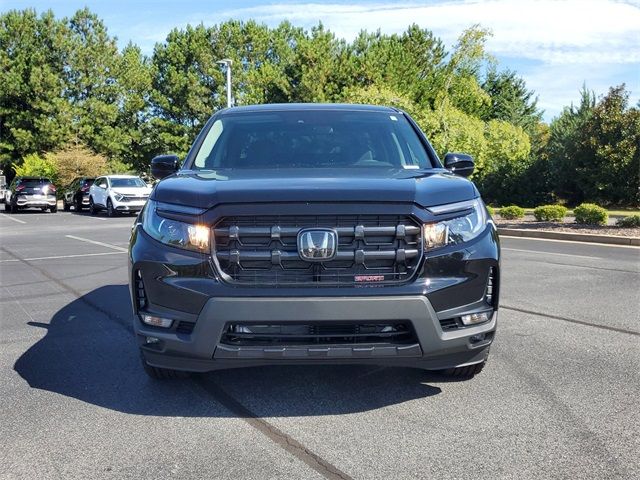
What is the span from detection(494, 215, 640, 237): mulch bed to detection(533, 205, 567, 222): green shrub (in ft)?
0.86

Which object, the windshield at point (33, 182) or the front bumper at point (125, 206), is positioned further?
the windshield at point (33, 182)

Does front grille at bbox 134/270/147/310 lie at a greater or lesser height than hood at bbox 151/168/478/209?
lesser

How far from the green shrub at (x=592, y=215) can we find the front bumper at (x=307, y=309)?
1391 centimetres

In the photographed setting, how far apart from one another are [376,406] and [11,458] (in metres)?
1.93

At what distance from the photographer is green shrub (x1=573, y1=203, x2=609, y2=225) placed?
644 inches

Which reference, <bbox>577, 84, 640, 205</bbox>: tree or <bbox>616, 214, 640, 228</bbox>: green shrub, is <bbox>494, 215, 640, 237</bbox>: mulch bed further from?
<bbox>577, 84, 640, 205</bbox>: tree

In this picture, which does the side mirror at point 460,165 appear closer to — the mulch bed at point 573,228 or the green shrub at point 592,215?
the mulch bed at point 573,228

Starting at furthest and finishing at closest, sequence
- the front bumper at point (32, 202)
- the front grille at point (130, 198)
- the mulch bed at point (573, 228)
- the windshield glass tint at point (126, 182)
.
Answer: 1. the front bumper at point (32, 202)
2. the windshield glass tint at point (126, 182)
3. the front grille at point (130, 198)
4. the mulch bed at point (573, 228)

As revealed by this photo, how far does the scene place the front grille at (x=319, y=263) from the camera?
352cm

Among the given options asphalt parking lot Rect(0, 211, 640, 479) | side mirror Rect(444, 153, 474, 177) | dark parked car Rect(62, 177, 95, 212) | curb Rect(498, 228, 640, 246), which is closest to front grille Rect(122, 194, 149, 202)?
dark parked car Rect(62, 177, 95, 212)

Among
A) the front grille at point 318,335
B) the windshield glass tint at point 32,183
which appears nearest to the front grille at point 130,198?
the windshield glass tint at point 32,183

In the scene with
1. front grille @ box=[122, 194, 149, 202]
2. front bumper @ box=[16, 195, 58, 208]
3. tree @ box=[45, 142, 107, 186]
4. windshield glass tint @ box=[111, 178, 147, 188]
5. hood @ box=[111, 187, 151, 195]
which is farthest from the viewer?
tree @ box=[45, 142, 107, 186]

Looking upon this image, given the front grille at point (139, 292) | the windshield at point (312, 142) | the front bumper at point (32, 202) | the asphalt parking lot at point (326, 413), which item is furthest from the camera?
the front bumper at point (32, 202)

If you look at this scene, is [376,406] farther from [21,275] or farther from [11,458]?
[21,275]
